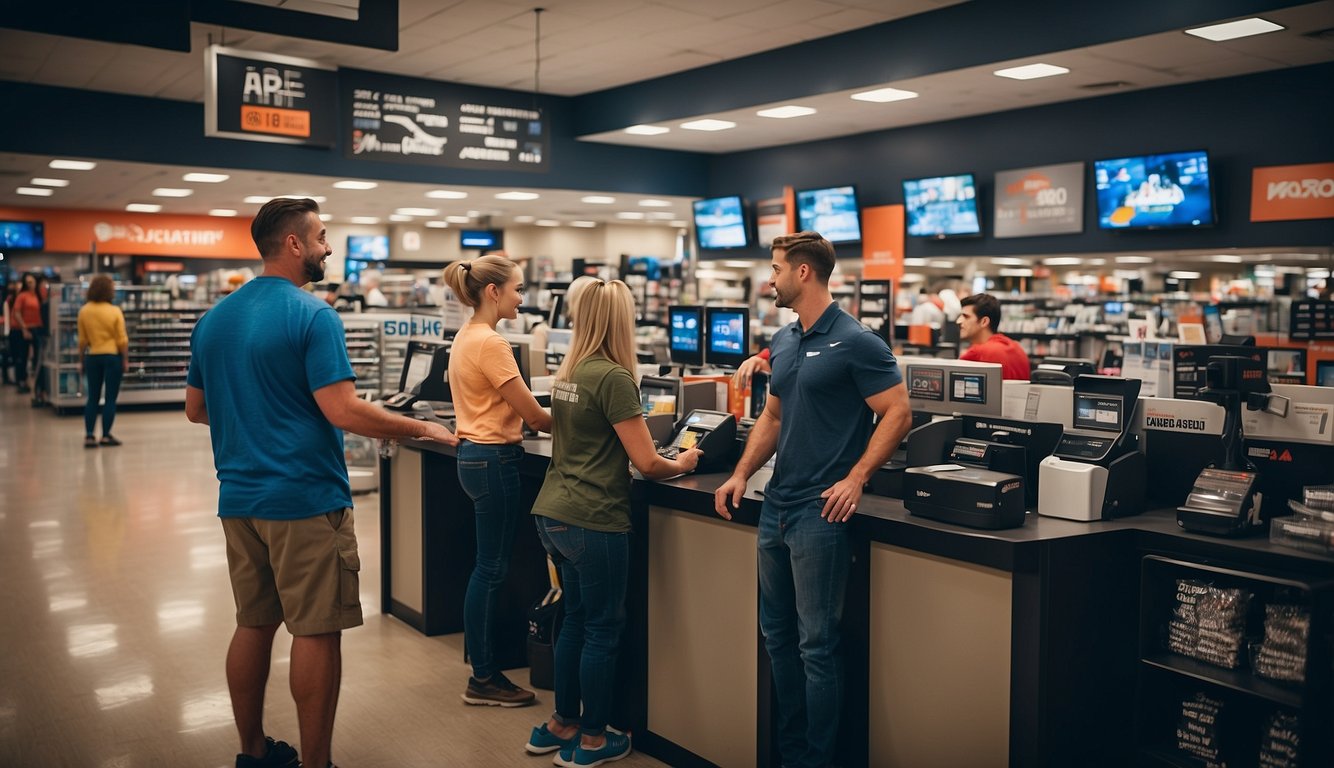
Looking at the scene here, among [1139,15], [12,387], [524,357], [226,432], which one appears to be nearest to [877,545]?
[226,432]

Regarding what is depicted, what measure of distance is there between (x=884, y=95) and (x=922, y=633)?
633 centimetres

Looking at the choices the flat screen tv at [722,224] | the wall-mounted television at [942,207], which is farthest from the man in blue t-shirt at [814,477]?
the flat screen tv at [722,224]

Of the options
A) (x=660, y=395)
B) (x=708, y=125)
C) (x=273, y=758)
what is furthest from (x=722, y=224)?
(x=273, y=758)

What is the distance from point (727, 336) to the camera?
6.47 meters

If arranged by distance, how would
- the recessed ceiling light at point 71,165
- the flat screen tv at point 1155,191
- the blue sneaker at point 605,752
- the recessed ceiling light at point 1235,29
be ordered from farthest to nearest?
the recessed ceiling light at point 71,165, the flat screen tv at point 1155,191, the recessed ceiling light at point 1235,29, the blue sneaker at point 605,752

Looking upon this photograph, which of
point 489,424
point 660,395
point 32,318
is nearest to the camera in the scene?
point 489,424

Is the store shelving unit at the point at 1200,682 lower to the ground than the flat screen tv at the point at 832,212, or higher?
lower

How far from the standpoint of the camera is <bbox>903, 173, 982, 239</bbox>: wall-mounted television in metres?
9.73

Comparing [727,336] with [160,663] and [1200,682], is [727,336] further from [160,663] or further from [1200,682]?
[1200,682]

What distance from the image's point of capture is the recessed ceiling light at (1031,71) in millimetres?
7402

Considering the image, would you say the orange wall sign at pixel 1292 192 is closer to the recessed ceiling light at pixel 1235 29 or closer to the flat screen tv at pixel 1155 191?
the flat screen tv at pixel 1155 191

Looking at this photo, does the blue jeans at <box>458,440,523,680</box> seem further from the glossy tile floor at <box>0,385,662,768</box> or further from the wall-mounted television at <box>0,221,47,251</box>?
the wall-mounted television at <box>0,221,47,251</box>

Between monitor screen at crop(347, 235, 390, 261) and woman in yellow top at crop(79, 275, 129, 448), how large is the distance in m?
11.8

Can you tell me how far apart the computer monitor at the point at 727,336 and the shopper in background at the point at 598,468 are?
2889mm
